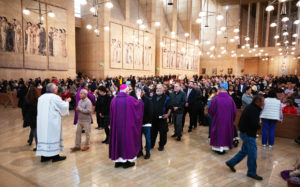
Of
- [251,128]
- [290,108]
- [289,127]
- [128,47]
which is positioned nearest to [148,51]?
[128,47]

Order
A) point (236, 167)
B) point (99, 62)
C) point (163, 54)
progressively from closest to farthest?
point (236, 167) < point (99, 62) < point (163, 54)

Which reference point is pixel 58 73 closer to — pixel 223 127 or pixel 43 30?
pixel 43 30

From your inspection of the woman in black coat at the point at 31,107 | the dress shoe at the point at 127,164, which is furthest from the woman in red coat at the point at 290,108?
the woman in black coat at the point at 31,107

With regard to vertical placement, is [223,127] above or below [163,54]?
below

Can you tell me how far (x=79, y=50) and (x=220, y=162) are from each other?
18.9 metres

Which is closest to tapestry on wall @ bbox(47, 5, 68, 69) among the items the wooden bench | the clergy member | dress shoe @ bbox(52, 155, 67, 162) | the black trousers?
the clergy member

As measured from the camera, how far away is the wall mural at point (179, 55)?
26016 millimetres

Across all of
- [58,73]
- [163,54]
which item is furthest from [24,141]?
[163,54]

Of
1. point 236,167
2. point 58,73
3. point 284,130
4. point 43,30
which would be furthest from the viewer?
point 58,73

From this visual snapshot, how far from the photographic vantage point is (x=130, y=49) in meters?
21.2

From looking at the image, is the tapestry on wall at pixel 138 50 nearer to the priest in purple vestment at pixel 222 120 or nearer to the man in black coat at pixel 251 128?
the priest in purple vestment at pixel 222 120

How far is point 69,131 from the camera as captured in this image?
6.75m

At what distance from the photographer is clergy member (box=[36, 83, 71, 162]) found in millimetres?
4125

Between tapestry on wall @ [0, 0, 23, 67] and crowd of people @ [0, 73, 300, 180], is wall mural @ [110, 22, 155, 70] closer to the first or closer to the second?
tapestry on wall @ [0, 0, 23, 67]
